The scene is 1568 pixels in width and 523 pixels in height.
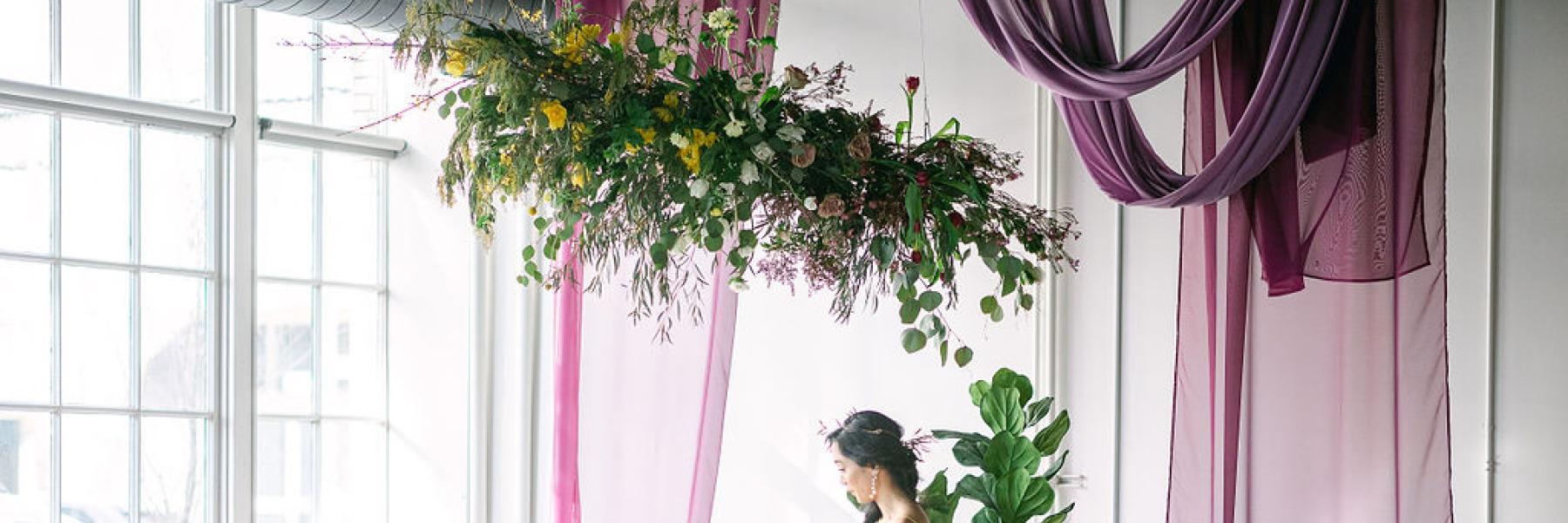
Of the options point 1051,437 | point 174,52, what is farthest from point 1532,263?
point 174,52

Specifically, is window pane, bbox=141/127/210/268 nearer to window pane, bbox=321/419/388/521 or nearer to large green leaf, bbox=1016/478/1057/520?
window pane, bbox=321/419/388/521

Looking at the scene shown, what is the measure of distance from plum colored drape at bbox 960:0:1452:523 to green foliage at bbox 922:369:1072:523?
1.15 feet

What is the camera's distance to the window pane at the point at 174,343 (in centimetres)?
438

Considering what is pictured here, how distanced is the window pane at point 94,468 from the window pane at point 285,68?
3.46 ft

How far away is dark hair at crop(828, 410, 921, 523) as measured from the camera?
3148mm

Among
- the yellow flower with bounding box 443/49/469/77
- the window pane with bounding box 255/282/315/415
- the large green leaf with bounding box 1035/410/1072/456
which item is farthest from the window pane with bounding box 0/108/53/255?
the large green leaf with bounding box 1035/410/1072/456

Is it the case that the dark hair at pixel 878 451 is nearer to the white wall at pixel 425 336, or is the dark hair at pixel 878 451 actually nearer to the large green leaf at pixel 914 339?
the large green leaf at pixel 914 339

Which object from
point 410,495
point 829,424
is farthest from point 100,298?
point 829,424

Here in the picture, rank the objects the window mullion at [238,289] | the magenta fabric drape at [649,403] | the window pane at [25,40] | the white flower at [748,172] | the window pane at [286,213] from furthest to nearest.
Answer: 1. the window pane at [286,213]
2. the window mullion at [238,289]
3. the window pane at [25,40]
4. the magenta fabric drape at [649,403]
5. the white flower at [748,172]

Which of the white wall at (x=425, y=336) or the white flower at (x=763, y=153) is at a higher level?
the white flower at (x=763, y=153)

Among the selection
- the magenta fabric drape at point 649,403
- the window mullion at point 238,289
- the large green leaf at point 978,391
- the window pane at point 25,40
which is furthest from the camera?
the window mullion at point 238,289

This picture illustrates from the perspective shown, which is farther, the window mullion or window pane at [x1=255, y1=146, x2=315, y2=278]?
window pane at [x1=255, y1=146, x2=315, y2=278]

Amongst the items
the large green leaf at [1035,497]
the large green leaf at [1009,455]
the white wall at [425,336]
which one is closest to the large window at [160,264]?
the white wall at [425,336]

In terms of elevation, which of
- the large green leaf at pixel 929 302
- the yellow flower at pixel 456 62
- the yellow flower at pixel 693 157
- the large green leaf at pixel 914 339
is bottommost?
the large green leaf at pixel 914 339
